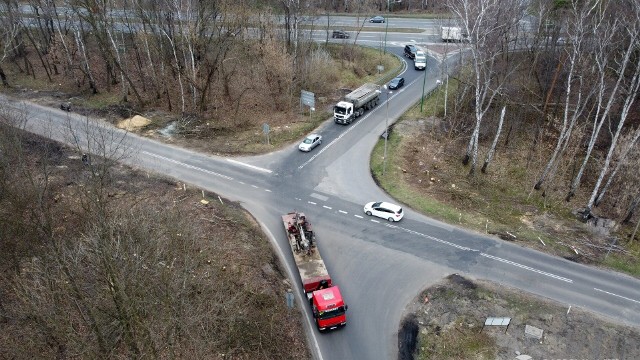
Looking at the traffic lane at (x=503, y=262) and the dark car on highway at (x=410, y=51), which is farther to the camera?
the dark car on highway at (x=410, y=51)

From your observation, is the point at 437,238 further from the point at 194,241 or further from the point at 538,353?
the point at 194,241

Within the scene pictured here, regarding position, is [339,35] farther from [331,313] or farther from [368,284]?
[331,313]

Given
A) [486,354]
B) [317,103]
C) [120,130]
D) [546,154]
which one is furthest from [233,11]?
[486,354]

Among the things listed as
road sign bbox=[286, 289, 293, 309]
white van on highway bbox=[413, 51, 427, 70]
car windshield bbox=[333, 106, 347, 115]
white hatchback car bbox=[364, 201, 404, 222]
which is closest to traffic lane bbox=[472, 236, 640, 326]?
white hatchback car bbox=[364, 201, 404, 222]

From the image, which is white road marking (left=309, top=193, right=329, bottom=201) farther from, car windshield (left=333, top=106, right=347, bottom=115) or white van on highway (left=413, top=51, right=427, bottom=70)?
white van on highway (left=413, top=51, right=427, bottom=70)

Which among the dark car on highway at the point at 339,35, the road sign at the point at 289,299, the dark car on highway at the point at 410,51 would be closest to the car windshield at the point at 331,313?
the road sign at the point at 289,299

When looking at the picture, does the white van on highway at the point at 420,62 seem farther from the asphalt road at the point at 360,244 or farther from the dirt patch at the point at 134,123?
the dirt patch at the point at 134,123
